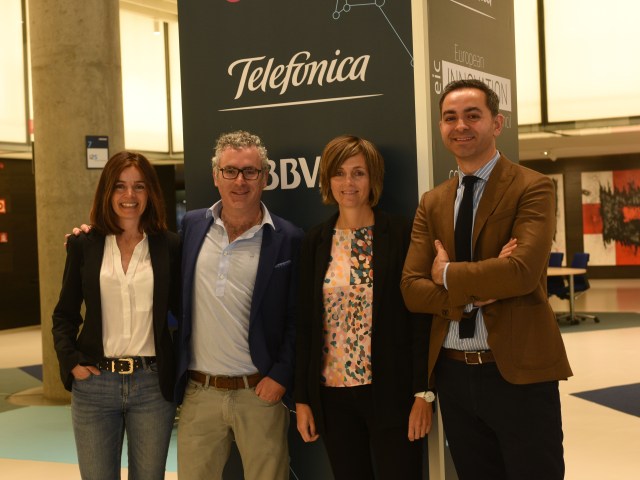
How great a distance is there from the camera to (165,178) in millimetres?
17266

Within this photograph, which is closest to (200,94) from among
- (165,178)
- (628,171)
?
(165,178)

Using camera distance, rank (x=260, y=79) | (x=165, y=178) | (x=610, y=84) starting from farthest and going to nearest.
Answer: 1. (x=165, y=178)
2. (x=610, y=84)
3. (x=260, y=79)

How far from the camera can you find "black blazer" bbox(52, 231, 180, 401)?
9.43 ft

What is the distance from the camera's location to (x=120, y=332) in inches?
113

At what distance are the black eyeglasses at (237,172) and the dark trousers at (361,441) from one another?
82 centimetres

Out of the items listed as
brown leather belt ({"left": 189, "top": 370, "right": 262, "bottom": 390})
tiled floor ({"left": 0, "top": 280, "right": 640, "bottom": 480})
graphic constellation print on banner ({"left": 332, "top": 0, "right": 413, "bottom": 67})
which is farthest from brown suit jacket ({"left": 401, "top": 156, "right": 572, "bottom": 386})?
tiled floor ({"left": 0, "top": 280, "right": 640, "bottom": 480})

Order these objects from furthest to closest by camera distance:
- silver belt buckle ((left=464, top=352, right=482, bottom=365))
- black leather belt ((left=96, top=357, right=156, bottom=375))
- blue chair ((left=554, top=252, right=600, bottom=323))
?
blue chair ((left=554, top=252, right=600, bottom=323))
black leather belt ((left=96, top=357, right=156, bottom=375))
silver belt buckle ((left=464, top=352, right=482, bottom=365))

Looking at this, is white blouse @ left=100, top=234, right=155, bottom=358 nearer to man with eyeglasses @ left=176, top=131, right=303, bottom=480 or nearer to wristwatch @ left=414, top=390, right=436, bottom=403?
man with eyeglasses @ left=176, top=131, right=303, bottom=480

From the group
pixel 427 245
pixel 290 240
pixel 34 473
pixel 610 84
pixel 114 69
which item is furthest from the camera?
pixel 610 84

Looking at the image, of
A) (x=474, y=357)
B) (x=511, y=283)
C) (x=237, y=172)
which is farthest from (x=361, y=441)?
(x=237, y=172)

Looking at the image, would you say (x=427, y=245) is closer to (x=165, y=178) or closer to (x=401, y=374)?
(x=401, y=374)

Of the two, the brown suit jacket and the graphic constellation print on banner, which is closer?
the brown suit jacket

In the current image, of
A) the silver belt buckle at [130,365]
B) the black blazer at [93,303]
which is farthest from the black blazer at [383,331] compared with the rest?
the silver belt buckle at [130,365]

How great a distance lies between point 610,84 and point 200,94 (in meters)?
6.38
